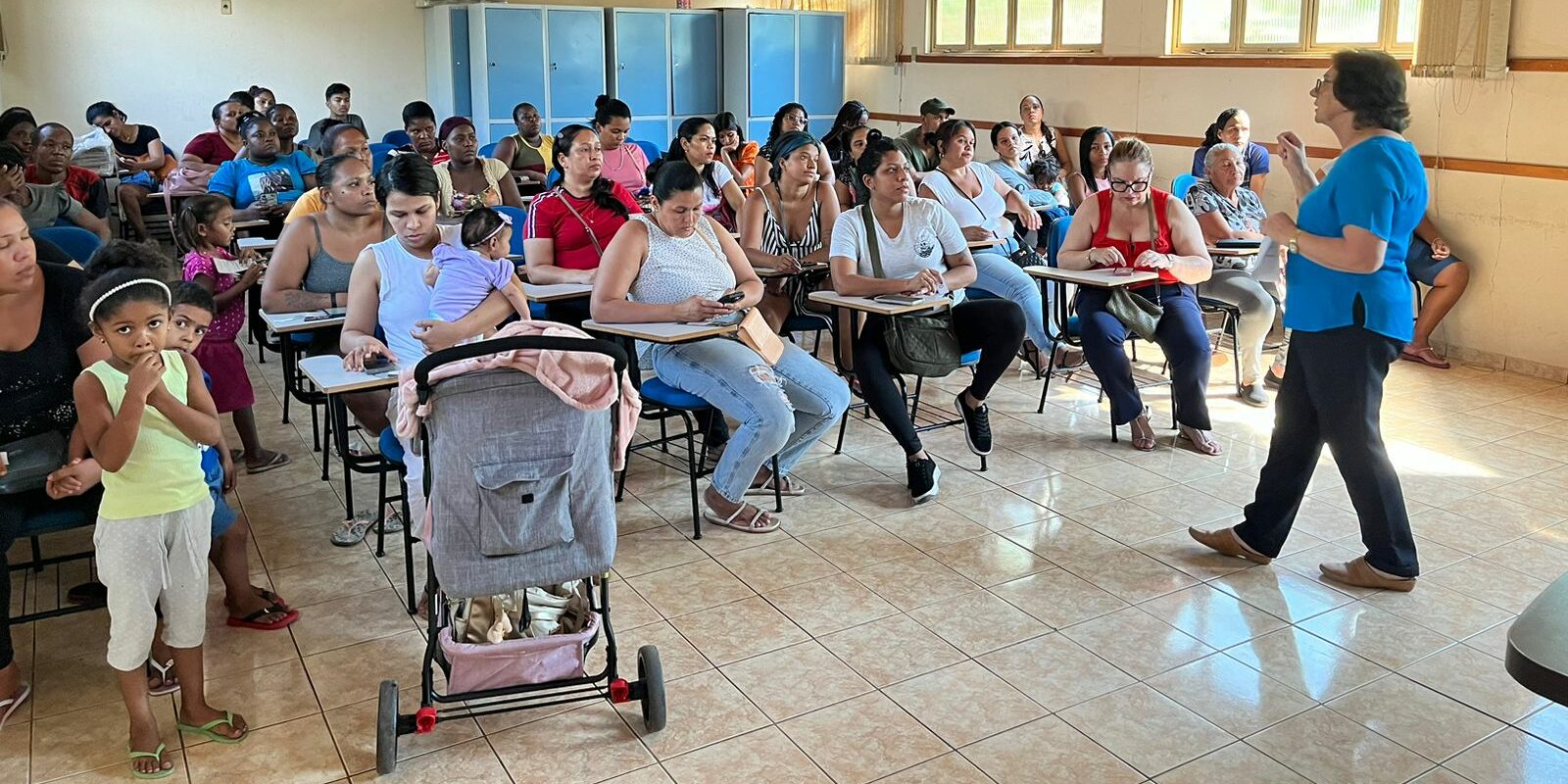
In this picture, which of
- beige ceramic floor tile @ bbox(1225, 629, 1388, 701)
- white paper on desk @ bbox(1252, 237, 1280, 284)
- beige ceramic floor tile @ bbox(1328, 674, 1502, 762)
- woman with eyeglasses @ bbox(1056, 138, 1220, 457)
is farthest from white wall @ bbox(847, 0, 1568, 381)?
beige ceramic floor tile @ bbox(1328, 674, 1502, 762)

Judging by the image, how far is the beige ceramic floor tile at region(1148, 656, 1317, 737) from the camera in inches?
118

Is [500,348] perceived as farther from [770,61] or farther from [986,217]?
[770,61]

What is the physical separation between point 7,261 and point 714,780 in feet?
6.52

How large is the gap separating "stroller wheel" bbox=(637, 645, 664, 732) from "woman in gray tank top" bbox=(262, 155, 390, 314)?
2117 mm

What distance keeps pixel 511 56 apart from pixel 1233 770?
9.63m

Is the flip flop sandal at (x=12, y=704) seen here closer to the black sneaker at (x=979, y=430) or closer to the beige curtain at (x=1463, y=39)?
the black sneaker at (x=979, y=430)

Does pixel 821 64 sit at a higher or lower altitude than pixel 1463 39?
higher

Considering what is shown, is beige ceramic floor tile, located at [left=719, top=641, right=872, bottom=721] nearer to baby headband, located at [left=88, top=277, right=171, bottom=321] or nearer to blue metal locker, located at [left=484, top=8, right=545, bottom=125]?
baby headband, located at [left=88, top=277, right=171, bottom=321]

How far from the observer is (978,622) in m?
3.55

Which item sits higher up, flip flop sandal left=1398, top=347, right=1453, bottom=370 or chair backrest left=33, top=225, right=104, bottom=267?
chair backrest left=33, top=225, right=104, bottom=267

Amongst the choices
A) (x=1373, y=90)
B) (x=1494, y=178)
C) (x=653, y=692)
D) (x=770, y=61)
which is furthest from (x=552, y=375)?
(x=770, y=61)

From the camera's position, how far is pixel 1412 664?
10.7 ft

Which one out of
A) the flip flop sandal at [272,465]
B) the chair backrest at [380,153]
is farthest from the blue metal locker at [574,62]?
the flip flop sandal at [272,465]

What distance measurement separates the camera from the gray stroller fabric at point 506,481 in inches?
104
